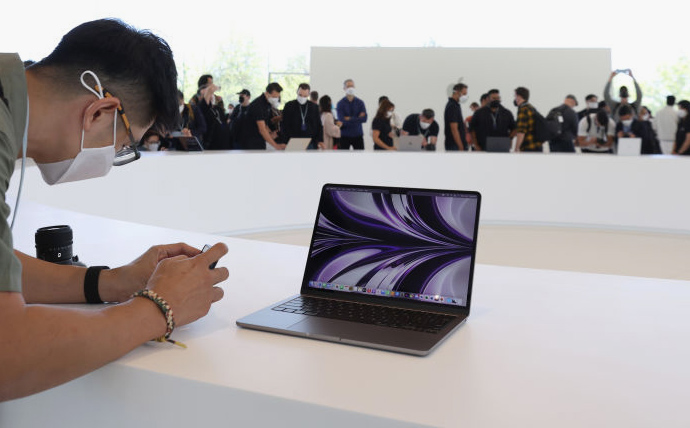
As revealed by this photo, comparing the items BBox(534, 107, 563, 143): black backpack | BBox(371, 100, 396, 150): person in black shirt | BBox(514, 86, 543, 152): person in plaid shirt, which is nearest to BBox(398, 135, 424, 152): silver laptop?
BBox(371, 100, 396, 150): person in black shirt

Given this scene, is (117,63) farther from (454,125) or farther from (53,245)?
(454,125)

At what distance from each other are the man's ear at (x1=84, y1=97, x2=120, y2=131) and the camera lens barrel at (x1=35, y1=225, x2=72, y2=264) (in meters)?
0.30

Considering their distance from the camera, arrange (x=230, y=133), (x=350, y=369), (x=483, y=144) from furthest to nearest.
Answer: (x=483, y=144)
(x=230, y=133)
(x=350, y=369)

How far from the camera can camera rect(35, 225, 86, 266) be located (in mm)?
1123

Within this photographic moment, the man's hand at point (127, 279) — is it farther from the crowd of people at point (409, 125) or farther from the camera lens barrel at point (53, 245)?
the crowd of people at point (409, 125)

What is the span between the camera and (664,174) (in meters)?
5.05

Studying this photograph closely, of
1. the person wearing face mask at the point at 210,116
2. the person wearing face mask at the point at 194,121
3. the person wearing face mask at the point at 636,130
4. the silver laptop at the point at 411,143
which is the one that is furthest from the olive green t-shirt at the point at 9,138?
the person wearing face mask at the point at 636,130

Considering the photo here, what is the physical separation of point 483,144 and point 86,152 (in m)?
5.96

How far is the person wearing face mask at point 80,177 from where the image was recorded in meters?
0.68

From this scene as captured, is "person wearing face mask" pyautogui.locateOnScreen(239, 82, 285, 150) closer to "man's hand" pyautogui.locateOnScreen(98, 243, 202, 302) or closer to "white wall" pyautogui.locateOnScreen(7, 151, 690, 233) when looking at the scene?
"white wall" pyautogui.locateOnScreen(7, 151, 690, 233)

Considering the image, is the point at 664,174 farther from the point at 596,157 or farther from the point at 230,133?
the point at 230,133

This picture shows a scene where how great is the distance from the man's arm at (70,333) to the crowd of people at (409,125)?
4321mm

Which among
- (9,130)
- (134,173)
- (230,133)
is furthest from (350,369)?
(230,133)

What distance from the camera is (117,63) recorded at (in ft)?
2.98
